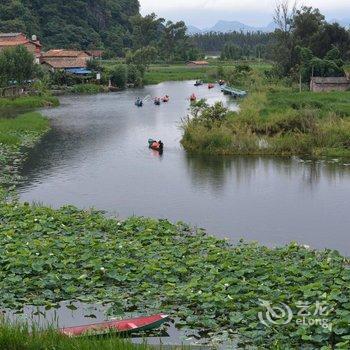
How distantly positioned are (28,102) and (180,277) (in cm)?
3639

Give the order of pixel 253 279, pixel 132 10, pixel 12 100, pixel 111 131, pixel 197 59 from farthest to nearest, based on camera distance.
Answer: pixel 132 10
pixel 197 59
pixel 12 100
pixel 111 131
pixel 253 279

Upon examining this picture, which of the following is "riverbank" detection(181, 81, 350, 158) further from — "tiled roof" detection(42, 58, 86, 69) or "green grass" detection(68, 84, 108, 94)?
"tiled roof" detection(42, 58, 86, 69)

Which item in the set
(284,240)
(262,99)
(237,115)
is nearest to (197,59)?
(262,99)

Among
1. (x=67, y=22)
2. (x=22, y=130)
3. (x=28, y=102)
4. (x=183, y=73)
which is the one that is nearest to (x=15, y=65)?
(x=28, y=102)

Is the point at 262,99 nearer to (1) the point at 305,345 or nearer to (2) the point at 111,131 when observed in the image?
(2) the point at 111,131

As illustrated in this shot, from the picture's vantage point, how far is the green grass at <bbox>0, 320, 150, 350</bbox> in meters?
6.75

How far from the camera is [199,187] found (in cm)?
1839

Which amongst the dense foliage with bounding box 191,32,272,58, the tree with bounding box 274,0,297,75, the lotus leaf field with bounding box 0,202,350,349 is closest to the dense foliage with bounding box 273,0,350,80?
the tree with bounding box 274,0,297,75

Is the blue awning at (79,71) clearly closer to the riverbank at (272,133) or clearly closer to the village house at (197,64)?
the village house at (197,64)

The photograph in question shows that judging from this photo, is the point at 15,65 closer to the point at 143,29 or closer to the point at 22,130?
the point at 22,130

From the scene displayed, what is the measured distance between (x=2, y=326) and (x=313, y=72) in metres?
41.0

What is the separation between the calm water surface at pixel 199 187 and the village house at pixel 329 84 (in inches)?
658

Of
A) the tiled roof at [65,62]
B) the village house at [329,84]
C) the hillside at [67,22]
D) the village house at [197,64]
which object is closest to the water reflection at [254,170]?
the village house at [329,84]

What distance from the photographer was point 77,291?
374 inches
